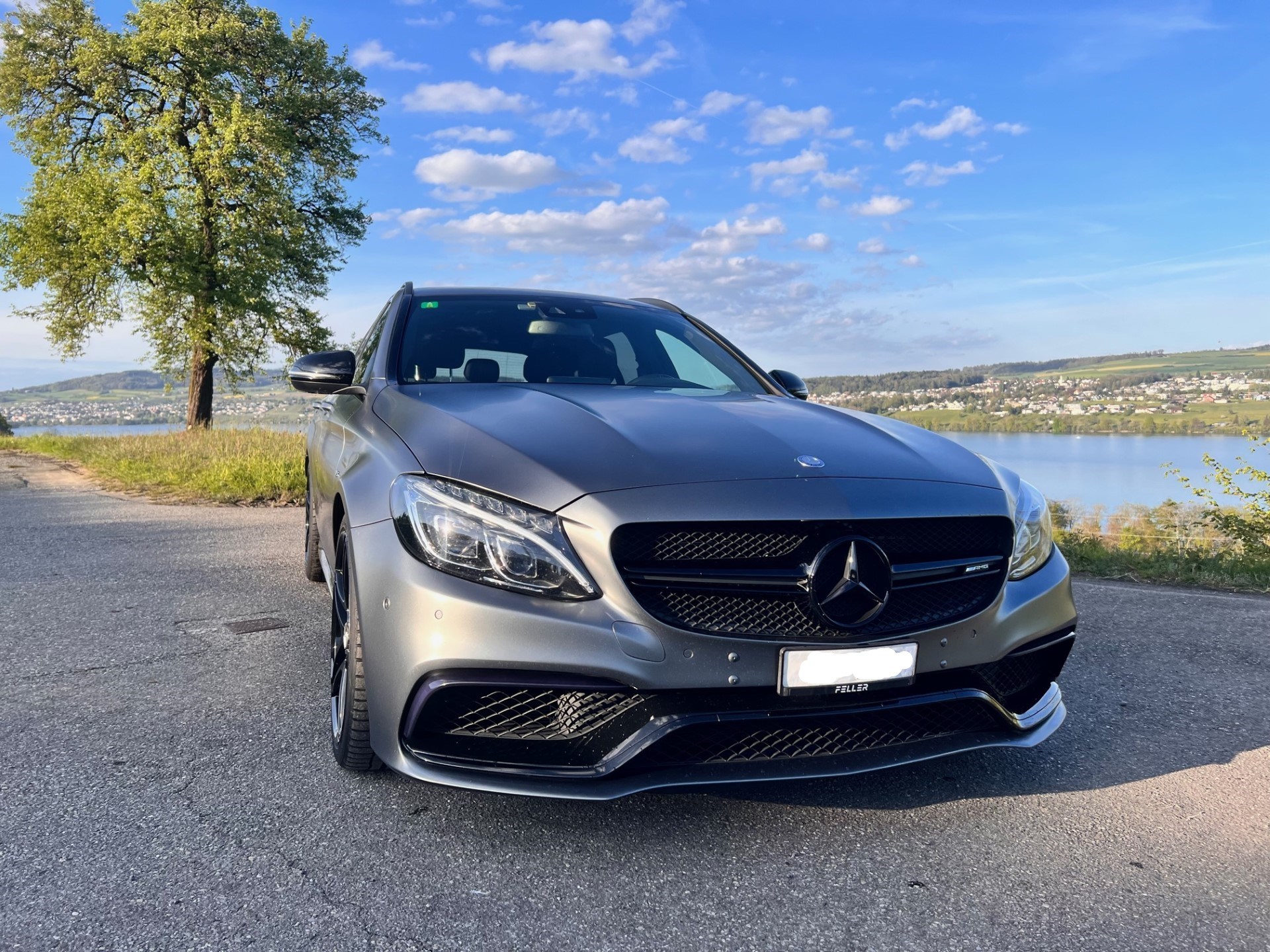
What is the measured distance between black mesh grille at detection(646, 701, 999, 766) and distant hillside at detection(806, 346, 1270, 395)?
90.9 inches

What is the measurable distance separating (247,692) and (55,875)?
1.38 metres

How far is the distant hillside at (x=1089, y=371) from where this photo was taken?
397 inches

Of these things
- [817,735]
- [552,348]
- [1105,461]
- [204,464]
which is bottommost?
[1105,461]

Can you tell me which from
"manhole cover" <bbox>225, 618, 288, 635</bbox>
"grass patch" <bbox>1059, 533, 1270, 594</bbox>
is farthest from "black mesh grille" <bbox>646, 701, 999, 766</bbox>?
"grass patch" <bbox>1059, 533, 1270, 594</bbox>

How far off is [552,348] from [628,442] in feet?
4.79

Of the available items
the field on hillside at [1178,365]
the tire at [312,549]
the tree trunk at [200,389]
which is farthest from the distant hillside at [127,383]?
the field on hillside at [1178,365]

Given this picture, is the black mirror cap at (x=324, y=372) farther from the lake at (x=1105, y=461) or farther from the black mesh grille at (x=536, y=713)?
the lake at (x=1105, y=461)

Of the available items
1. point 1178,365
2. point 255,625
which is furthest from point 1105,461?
point 255,625

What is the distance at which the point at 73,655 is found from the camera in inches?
154

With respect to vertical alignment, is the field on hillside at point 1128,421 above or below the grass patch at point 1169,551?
above

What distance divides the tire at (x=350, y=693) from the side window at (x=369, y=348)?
119cm

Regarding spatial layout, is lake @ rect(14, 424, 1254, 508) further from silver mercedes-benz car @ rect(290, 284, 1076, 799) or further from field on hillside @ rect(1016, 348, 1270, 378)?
field on hillside @ rect(1016, 348, 1270, 378)

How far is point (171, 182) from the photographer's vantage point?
2158cm

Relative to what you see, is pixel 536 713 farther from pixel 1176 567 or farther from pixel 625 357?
pixel 1176 567
